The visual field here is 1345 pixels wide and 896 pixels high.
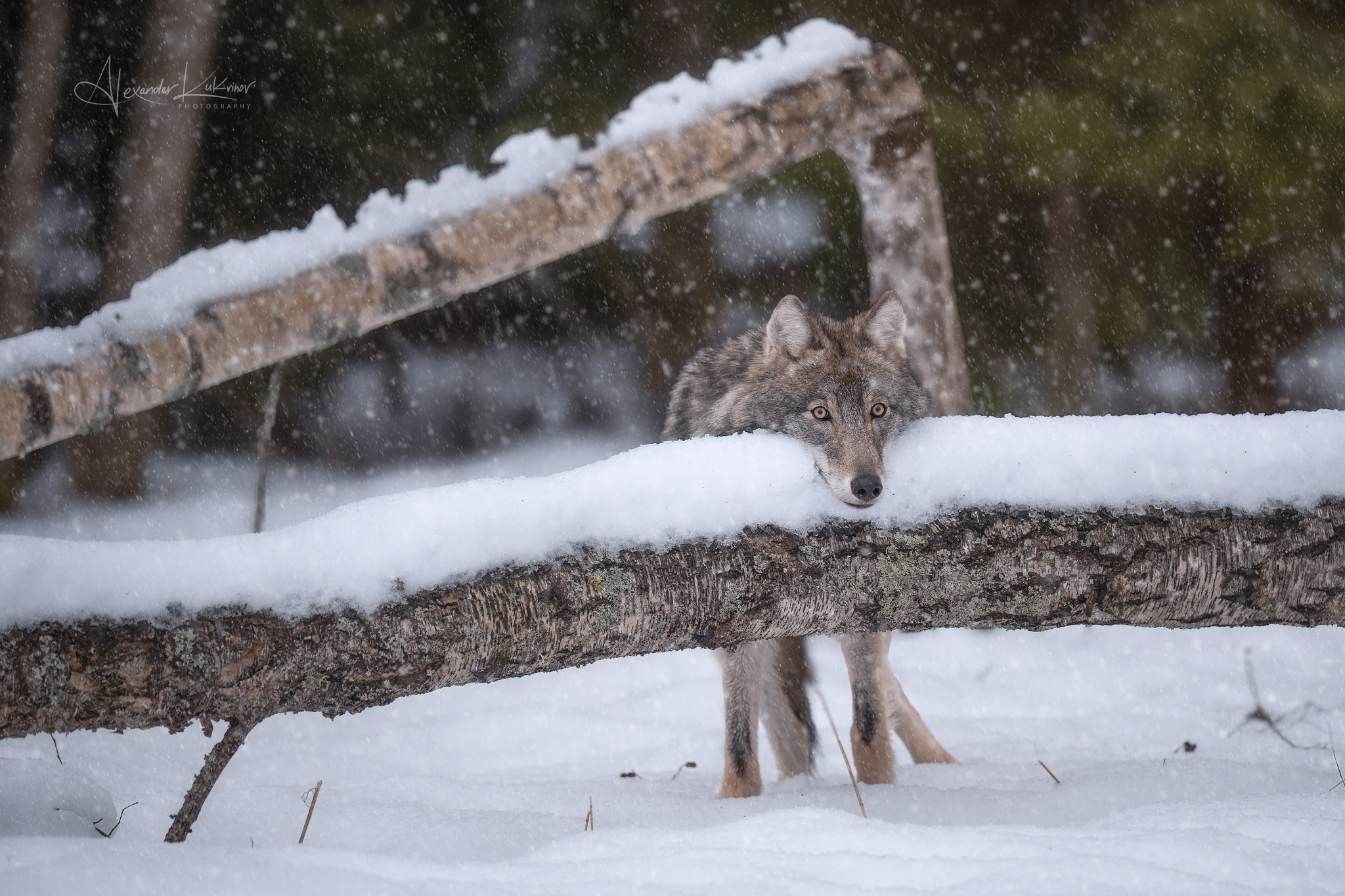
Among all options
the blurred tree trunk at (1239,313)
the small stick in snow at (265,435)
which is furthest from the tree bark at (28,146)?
the blurred tree trunk at (1239,313)

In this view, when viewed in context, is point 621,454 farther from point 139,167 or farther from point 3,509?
point 3,509

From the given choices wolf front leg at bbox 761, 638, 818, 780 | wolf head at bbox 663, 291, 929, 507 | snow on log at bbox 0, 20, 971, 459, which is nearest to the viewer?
wolf head at bbox 663, 291, 929, 507

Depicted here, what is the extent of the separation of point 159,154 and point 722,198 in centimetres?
493

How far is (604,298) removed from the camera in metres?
8.40

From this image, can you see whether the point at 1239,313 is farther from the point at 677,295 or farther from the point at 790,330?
the point at 790,330

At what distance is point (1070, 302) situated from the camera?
8.33 meters

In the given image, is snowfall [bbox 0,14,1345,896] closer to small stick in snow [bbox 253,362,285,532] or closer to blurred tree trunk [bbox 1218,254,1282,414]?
small stick in snow [bbox 253,362,285,532]

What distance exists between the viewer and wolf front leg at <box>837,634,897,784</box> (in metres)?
3.47

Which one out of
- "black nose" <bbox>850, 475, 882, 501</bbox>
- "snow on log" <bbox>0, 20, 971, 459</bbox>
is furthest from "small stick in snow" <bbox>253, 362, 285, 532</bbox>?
"black nose" <bbox>850, 475, 882, 501</bbox>

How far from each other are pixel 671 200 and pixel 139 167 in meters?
4.88

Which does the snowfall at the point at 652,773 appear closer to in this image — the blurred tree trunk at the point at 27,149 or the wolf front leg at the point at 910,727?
the wolf front leg at the point at 910,727

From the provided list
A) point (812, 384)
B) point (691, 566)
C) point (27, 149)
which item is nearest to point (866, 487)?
point (691, 566)

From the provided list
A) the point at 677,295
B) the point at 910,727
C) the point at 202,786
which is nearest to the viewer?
the point at 202,786

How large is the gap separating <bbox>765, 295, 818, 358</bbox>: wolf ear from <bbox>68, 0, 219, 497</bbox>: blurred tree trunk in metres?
5.79
